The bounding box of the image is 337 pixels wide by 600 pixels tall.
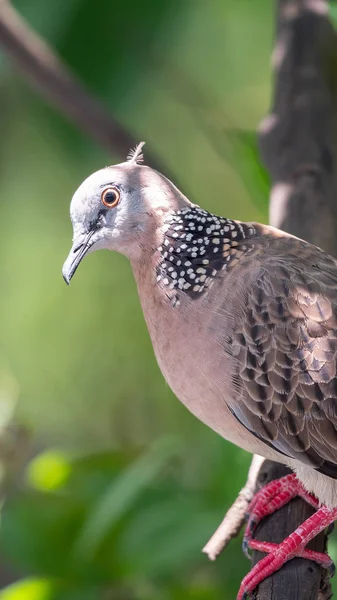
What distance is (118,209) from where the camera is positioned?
2.11m

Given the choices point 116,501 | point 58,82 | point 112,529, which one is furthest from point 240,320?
point 58,82

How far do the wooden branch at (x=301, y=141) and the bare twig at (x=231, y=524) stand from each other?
2.1 inches

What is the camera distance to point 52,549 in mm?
2998

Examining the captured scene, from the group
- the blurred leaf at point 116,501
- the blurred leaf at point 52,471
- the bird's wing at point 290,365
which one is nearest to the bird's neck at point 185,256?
the bird's wing at point 290,365

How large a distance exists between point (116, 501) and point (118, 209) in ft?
3.67

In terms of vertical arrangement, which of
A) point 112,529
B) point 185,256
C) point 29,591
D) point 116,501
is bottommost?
point 29,591

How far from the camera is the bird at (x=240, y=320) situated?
2020 millimetres

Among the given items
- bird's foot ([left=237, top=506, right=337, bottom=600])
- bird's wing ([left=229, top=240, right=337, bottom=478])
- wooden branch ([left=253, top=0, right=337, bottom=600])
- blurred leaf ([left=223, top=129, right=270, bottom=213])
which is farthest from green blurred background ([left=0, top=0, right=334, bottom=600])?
bird's wing ([left=229, top=240, right=337, bottom=478])

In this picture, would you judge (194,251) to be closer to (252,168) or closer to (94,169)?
(252,168)

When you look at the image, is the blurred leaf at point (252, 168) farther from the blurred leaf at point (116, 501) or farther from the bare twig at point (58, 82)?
the blurred leaf at point (116, 501)

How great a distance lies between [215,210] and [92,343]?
1.18 m

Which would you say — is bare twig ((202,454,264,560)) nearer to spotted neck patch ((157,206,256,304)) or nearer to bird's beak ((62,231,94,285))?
spotted neck patch ((157,206,256,304))

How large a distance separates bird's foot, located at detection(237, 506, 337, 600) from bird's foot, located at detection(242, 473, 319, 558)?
3.2 inches

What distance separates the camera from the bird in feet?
6.63
